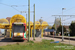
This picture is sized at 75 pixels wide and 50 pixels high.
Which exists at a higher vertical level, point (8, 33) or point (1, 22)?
point (1, 22)

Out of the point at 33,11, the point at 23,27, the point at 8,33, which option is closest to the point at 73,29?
the point at 8,33

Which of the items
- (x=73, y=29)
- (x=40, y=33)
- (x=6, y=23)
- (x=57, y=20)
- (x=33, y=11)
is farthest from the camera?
(x=57, y=20)

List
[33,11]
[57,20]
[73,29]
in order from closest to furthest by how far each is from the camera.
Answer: [33,11]
[73,29]
[57,20]

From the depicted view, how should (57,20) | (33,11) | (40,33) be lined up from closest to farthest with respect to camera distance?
(33,11) → (40,33) → (57,20)

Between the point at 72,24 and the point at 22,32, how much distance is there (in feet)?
179

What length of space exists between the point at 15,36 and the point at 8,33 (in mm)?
26208

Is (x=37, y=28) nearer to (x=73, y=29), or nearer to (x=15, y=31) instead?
(x=73, y=29)

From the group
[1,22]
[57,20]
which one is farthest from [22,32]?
[57,20]

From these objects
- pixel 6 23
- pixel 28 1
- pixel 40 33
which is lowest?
pixel 40 33

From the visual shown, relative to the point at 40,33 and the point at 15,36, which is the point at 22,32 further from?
the point at 40,33

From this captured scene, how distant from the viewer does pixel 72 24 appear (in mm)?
76812

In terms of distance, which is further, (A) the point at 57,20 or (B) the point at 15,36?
(A) the point at 57,20

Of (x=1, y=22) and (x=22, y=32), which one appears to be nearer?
(x=22, y=32)

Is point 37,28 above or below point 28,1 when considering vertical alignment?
below
